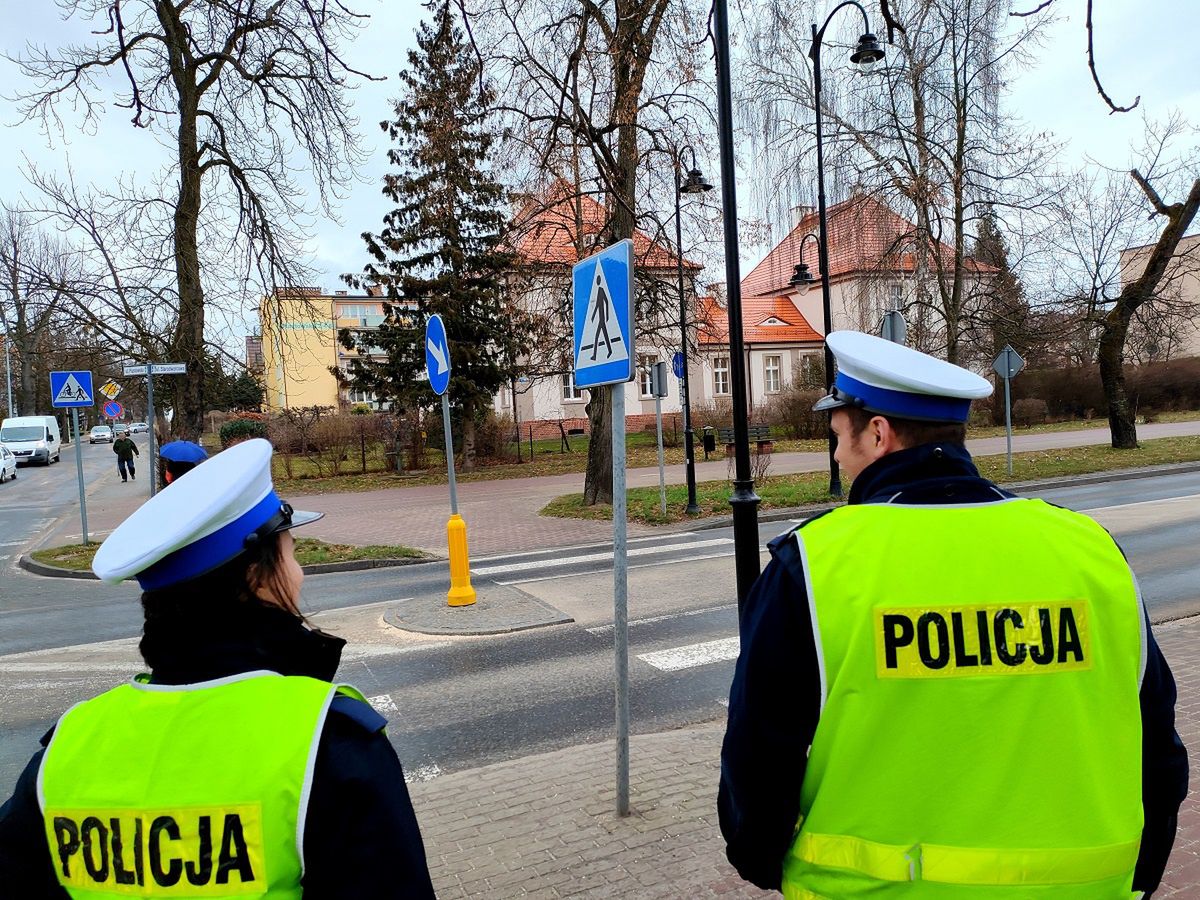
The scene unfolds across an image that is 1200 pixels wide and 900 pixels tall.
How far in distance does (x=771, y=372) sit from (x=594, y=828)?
45.9 m

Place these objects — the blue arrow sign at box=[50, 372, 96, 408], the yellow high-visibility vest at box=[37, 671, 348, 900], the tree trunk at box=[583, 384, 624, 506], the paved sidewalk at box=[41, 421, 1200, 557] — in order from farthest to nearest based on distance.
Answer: the tree trunk at box=[583, 384, 624, 506]
the blue arrow sign at box=[50, 372, 96, 408]
the paved sidewalk at box=[41, 421, 1200, 557]
the yellow high-visibility vest at box=[37, 671, 348, 900]

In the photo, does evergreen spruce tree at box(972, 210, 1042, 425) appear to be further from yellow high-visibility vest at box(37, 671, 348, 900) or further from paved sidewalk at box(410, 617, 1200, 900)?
yellow high-visibility vest at box(37, 671, 348, 900)

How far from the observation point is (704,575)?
33.0 ft

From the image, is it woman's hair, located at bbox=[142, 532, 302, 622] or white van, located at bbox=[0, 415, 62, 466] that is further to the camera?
white van, located at bbox=[0, 415, 62, 466]

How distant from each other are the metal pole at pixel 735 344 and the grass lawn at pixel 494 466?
17.8 metres

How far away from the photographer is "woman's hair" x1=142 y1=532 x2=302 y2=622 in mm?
1391

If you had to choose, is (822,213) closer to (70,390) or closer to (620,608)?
(620,608)

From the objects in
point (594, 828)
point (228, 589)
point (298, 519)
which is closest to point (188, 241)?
point (594, 828)

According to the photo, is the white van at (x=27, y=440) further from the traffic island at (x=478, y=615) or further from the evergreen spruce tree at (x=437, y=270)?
the traffic island at (x=478, y=615)

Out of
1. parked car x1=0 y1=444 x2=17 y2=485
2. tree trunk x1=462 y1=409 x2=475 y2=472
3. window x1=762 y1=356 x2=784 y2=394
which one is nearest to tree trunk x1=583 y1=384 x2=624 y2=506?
tree trunk x1=462 y1=409 x2=475 y2=472

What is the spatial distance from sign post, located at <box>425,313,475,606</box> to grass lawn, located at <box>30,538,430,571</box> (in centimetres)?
374

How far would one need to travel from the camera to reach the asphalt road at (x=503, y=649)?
5453mm

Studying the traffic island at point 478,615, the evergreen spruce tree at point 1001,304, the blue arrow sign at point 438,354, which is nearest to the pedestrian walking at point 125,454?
the traffic island at point 478,615

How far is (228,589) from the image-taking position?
142 centimetres
